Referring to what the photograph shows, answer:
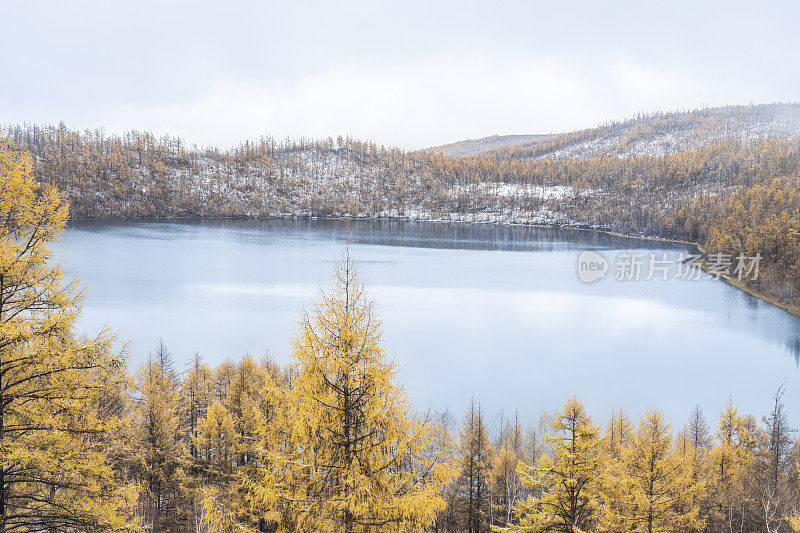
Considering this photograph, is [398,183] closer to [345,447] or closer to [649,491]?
[649,491]

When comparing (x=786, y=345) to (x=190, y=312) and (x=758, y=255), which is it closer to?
(x=758, y=255)

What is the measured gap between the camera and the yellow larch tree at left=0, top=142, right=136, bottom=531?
5.01 metres

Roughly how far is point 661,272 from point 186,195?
140 meters

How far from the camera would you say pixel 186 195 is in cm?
15562

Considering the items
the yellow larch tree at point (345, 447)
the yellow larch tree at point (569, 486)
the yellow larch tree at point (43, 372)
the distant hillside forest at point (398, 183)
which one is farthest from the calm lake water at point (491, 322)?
the distant hillside forest at point (398, 183)

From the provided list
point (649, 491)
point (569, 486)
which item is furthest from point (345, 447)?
point (649, 491)

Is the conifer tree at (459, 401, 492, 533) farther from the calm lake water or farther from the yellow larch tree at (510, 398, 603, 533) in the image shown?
the yellow larch tree at (510, 398, 603, 533)

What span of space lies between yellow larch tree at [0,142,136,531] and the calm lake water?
22.2 ft

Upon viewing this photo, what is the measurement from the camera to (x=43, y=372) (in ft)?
17.1

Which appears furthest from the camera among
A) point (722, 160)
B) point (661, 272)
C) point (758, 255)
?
point (722, 160)

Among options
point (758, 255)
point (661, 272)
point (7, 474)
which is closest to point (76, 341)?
point (7, 474)

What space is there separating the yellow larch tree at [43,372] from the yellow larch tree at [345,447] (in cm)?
176

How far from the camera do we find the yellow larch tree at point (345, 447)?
5.36m

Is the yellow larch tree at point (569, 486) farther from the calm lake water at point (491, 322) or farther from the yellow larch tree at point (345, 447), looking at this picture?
the calm lake water at point (491, 322)
